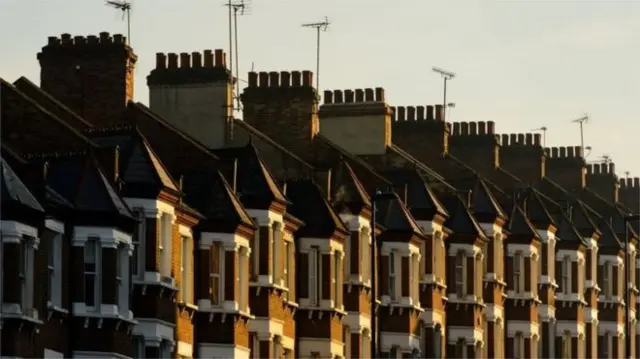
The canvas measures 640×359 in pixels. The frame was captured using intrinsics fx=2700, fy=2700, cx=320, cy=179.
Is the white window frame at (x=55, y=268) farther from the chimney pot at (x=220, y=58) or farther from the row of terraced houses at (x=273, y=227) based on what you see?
the chimney pot at (x=220, y=58)

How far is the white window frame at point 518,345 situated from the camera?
338 ft

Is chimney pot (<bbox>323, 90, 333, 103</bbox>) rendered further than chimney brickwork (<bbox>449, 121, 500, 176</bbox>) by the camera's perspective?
No

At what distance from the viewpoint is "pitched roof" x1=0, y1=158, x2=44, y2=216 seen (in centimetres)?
6019

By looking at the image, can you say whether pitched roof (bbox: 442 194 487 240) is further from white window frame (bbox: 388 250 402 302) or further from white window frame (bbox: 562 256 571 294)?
white window frame (bbox: 562 256 571 294)

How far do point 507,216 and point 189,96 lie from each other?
75.1 ft

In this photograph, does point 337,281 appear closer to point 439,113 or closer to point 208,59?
point 208,59

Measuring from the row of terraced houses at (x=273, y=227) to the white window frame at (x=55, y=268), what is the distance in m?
0.07

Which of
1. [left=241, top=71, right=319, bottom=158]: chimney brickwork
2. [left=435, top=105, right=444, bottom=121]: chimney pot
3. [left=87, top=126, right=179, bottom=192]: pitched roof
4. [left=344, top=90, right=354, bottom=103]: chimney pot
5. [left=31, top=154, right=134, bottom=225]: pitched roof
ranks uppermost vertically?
[left=435, top=105, right=444, bottom=121]: chimney pot

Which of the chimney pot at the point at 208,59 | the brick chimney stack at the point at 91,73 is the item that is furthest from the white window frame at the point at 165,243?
the chimney pot at the point at 208,59

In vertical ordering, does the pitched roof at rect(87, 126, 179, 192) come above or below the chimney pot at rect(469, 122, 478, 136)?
below

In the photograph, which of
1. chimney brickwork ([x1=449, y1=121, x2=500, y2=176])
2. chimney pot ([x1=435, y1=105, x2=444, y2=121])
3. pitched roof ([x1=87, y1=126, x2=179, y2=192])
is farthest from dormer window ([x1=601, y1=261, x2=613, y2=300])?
pitched roof ([x1=87, y1=126, x2=179, y2=192])

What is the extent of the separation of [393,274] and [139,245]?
2138cm

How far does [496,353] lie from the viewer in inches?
3957

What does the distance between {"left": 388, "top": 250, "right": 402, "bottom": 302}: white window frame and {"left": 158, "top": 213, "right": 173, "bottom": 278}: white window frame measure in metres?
19.3
